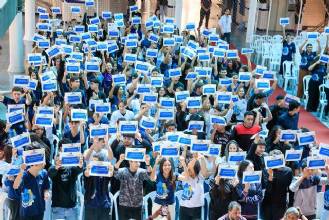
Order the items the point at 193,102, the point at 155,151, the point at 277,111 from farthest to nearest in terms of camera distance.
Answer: the point at 277,111 → the point at 193,102 → the point at 155,151

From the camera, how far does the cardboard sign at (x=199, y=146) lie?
6703 millimetres

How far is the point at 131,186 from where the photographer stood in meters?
6.39

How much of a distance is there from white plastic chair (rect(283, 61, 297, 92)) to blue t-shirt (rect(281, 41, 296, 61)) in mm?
313

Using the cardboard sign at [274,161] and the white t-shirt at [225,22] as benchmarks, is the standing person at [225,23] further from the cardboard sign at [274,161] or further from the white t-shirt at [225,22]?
the cardboard sign at [274,161]

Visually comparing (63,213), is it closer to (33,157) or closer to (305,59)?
(33,157)

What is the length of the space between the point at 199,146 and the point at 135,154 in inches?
33.9

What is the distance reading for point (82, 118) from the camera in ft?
24.6

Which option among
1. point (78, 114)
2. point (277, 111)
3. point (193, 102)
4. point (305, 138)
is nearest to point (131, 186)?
point (78, 114)

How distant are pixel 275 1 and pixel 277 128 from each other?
1532 centimetres

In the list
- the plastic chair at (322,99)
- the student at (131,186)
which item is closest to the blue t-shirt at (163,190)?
the student at (131,186)

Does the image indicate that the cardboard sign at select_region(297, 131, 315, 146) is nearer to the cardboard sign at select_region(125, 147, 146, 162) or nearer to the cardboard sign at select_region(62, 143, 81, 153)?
the cardboard sign at select_region(125, 147, 146, 162)

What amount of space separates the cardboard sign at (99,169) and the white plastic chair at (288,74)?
845 cm

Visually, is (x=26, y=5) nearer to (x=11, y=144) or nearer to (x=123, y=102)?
(x=123, y=102)

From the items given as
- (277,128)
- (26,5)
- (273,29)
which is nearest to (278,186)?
(277,128)
